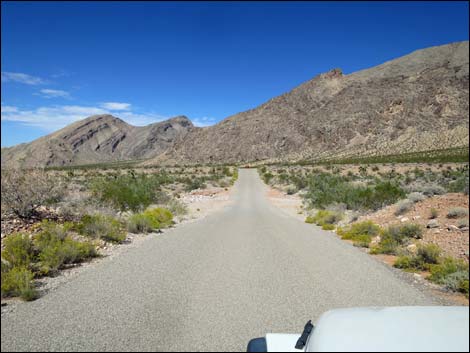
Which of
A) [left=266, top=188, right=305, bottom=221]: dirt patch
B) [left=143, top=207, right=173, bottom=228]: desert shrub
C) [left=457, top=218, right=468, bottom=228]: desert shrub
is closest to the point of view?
[left=457, top=218, right=468, bottom=228]: desert shrub

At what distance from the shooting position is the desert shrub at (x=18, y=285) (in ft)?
17.7

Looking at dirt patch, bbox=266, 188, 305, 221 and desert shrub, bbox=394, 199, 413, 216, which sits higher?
desert shrub, bbox=394, 199, 413, 216

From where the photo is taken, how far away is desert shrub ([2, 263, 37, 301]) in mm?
5406

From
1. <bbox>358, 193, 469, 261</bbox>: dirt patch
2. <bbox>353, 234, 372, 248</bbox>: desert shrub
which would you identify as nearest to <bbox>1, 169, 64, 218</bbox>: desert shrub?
<bbox>353, 234, 372, 248</bbox>: desert shrub

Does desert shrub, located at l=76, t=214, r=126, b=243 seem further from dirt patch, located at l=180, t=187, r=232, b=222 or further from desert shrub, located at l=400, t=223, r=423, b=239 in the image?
desert shrub, located at l=400, t=223, r=423, b=239

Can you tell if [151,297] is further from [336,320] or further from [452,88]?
[452,88]

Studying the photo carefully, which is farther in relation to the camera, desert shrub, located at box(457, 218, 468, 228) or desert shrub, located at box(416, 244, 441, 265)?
desert shrub, located at box(457, 218, 468, 228)

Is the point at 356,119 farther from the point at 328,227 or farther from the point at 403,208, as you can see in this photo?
the point at 328,227

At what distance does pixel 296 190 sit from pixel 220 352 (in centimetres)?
3121

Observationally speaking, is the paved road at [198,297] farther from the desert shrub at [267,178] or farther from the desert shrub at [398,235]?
→ the desert shrub at [267,178]

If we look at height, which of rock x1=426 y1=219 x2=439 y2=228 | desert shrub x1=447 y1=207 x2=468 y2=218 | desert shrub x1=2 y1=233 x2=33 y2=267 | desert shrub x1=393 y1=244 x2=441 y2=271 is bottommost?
desert shrub x1=393 y1=244 x2=441 y2=271

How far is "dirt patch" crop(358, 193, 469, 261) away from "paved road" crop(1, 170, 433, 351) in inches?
80.5

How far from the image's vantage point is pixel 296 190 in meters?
34.6

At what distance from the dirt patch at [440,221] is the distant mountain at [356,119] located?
7173 cm
